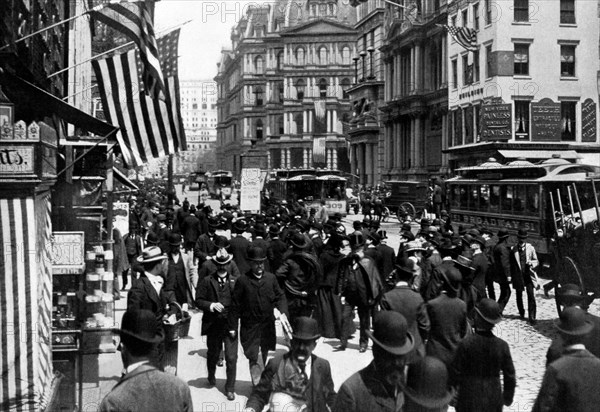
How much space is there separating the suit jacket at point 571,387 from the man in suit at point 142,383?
2627 millimetres

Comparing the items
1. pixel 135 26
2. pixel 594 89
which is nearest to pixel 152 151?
pixel 135 26

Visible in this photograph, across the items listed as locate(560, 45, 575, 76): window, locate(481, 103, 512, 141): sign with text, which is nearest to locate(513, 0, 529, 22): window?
locate(560, 45, 575, 76): window

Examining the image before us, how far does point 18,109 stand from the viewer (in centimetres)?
767

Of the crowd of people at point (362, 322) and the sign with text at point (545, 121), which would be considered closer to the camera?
the crowd of people at point (362, 322)

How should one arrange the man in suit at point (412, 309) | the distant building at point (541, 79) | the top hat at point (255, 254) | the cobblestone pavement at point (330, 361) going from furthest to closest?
the distant building at point (541, 79)
the top hat at point (255, 254)
the cobblestone pavement at point (330, 361)
the man in suit at point (412, 309)

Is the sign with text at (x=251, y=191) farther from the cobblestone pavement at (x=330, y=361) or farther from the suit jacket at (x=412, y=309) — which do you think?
the suit jacket at (x=412, y=309)

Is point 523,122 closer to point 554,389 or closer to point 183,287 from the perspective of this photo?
point 183,287

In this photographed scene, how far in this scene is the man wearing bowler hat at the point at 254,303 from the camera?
9211 millimetres

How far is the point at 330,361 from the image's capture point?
36.2 feet

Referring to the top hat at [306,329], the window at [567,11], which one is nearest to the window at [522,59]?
the window at [567,11]

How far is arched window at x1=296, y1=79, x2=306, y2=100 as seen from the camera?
110 m

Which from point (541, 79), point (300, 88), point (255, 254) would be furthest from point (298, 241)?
point (300, 88)

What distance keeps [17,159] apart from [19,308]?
147 cm

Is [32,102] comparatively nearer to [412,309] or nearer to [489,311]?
[412,309]
